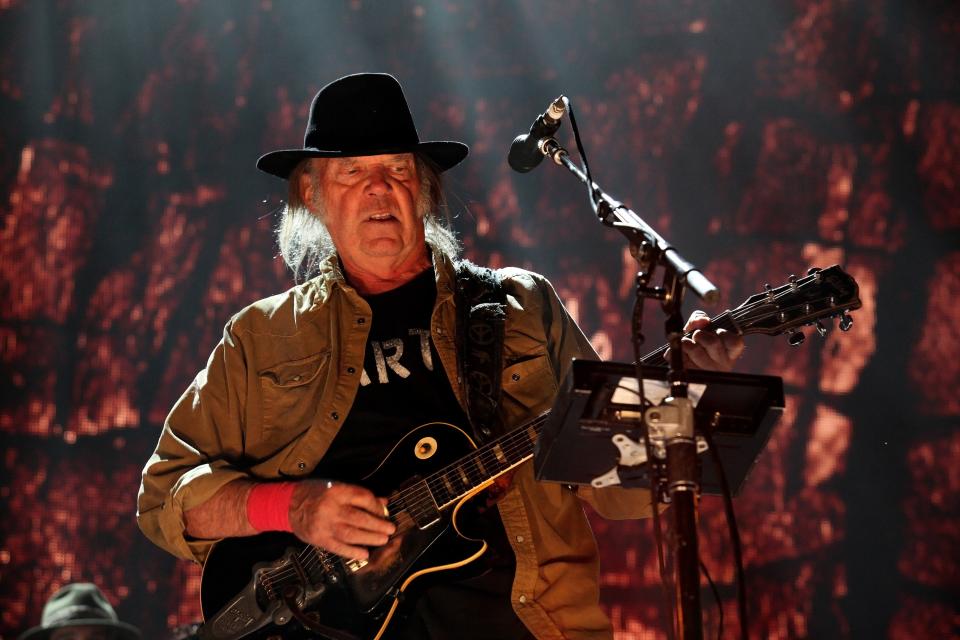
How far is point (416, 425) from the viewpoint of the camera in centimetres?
278

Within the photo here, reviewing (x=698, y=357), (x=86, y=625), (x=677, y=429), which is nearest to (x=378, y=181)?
(x=698, y=357)

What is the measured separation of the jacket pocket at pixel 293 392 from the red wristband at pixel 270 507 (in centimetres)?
26

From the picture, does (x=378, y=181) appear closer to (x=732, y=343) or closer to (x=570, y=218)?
(x=732, y=343)

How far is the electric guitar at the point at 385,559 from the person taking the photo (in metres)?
2.58

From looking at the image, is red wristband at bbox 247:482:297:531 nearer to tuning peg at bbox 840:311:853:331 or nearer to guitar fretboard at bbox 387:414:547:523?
guitar fretboard at bbox 387:414:547:523

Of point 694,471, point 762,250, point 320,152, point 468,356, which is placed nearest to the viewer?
point 694,471

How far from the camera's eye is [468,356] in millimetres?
2846

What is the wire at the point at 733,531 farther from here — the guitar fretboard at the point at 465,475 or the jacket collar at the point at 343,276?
the jacket collar at the point at 343,276

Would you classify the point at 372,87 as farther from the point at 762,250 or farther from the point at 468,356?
the point at 762,250

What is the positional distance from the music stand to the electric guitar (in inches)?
21.1

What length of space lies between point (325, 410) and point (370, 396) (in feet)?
0.41

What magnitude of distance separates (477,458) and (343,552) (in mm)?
Answer: 395

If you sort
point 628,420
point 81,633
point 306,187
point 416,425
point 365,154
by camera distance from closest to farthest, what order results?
point 628,420 < point 416,425 < point 365,154 < point 306,187 < point 81,633

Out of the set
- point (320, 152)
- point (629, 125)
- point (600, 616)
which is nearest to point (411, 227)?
point (320, 152)
